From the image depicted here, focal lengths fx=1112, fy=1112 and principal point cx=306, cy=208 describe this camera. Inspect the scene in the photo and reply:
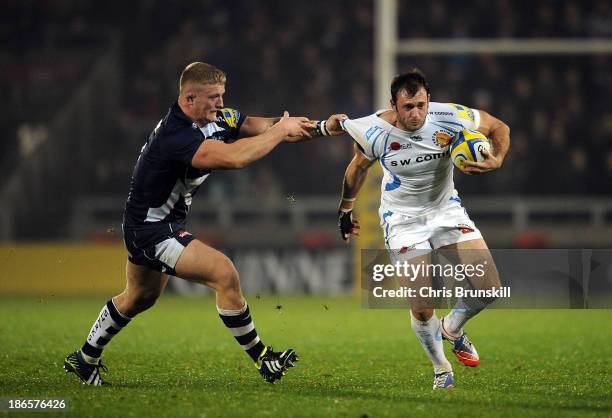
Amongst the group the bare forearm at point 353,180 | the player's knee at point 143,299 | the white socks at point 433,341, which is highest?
the bare forearm at point 353,180

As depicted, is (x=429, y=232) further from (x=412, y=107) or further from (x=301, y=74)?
(x=301, y=74)

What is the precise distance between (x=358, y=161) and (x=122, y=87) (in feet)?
43.4

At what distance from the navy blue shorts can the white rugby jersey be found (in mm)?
1419

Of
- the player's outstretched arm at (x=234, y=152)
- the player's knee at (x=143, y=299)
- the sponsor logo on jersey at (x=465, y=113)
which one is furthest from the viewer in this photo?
the sponsor logo on jersey at (x=465, y=113)

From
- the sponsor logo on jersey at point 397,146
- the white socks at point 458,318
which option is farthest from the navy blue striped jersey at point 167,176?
the white socks at point 458,318

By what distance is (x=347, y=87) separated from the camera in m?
20.0

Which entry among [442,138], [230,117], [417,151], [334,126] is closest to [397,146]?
[417,151]

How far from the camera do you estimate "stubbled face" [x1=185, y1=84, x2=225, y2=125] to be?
7.01 meters

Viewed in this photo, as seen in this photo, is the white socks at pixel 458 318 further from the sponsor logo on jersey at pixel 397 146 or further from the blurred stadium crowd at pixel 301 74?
the blurred stadium crowd at pixel 301 74

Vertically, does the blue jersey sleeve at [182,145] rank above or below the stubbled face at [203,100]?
below

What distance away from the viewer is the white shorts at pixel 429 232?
757cm

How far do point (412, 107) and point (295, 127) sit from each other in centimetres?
79

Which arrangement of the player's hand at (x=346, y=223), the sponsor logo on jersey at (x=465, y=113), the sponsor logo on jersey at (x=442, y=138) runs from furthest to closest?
the player's hand at (x=346, y=223) → the sponsor logo on jersey at (x=465, y=113) → the sponsor logo on jersey at (x=442, y=138)

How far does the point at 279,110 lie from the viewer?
19.1m
